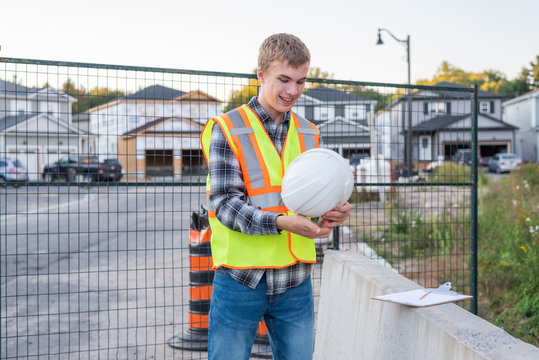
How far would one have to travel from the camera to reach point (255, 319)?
255 centimetres

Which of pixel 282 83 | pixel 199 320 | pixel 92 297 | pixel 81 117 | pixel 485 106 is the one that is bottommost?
pixel 92 297

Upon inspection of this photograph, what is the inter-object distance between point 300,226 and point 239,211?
0.28 m

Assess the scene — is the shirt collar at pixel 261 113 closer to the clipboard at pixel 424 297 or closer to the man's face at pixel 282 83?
the man's face at pixel 282 83

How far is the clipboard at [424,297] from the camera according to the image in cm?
270

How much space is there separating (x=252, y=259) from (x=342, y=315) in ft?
4.74

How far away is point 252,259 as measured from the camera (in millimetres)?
2484

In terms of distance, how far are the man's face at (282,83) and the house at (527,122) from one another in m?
58.4

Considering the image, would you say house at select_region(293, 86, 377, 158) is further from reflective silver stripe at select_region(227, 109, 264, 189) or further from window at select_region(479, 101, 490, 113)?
window at select_region(479, 101, 490, 113)

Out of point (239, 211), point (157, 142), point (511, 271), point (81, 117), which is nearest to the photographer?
point (239, 211)

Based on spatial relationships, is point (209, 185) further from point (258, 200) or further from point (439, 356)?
point (439, 356)

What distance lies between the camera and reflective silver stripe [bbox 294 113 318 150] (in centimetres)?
276

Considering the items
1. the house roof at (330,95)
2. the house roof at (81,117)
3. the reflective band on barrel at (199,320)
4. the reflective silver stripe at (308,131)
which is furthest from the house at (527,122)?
the reflective silver stripe at (308,131)

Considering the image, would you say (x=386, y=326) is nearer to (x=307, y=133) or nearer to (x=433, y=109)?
(x=307, y=133)

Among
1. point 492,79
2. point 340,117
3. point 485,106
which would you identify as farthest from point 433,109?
point 492,79
